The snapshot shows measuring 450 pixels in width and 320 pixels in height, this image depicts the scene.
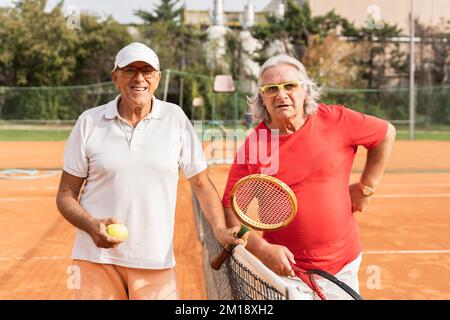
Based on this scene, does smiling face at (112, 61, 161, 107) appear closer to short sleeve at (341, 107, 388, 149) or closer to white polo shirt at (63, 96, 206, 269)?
white polo shirt at (63, 96, 206, 269)

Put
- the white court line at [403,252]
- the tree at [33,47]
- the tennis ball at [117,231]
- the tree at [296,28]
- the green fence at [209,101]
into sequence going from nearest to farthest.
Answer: the tennis ball at [117,231] → the white court line at [403,252] → the green fence at [209,101] → the tree at [33,47] → the tree at [296,28]

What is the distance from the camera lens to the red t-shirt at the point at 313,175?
2.22 meters

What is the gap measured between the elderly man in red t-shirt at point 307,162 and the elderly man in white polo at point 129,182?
0.22 meters

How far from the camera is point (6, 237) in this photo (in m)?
6.29

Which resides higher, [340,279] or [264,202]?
[264,202]

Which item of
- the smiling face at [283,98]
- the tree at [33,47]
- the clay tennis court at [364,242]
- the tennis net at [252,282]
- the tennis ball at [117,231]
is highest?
the tree at [33,47]

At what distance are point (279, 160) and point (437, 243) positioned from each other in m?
4.34

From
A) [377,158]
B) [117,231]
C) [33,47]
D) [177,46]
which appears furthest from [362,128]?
[177,46]

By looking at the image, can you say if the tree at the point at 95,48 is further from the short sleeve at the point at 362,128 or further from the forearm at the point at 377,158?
the short sleeve at the point at 362,128

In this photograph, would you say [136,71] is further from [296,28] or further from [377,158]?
[296,28]

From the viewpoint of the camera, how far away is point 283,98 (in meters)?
2.27

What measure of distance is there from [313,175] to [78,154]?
0.84 meters

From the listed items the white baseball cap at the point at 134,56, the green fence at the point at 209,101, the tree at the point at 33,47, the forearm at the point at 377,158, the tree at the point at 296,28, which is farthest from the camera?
the tree at the point at 296,28

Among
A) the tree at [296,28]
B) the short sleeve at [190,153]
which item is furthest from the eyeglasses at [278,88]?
the tree at [296,28]
